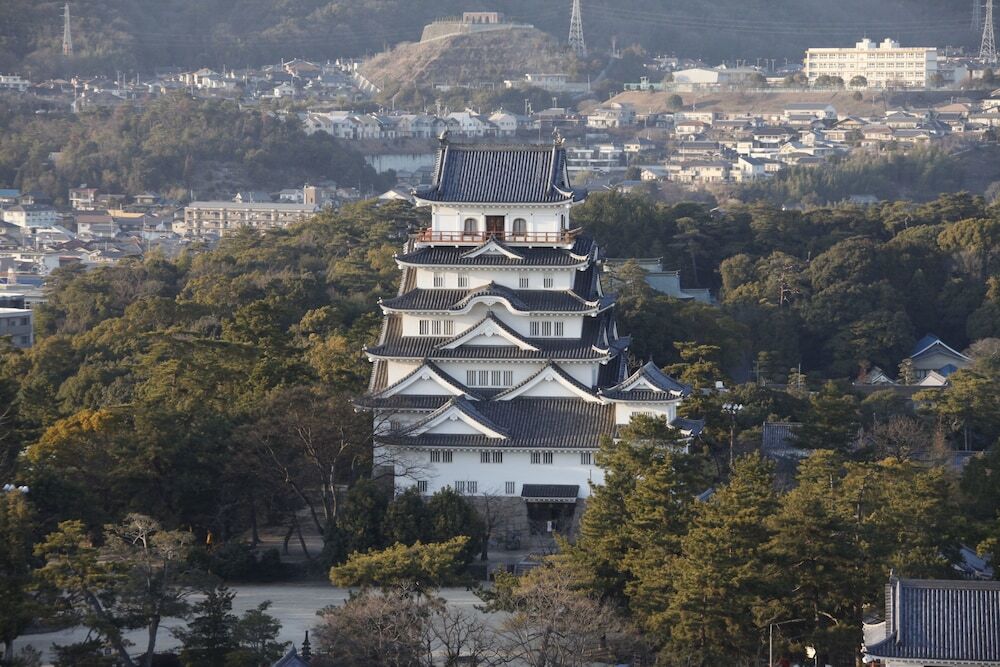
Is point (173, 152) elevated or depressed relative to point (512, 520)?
elevated

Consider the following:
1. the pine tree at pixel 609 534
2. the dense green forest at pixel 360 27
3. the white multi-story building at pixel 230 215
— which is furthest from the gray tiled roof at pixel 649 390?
the dense green forest at pixel 360 27

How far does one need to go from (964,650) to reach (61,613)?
11613 millimetres

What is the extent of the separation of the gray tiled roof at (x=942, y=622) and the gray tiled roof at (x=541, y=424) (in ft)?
28.8

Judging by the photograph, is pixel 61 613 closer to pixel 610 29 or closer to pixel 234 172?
pixel 234 172

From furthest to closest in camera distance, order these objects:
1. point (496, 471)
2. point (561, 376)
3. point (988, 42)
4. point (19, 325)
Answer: point (988, 42) < point (19, 325) < point (561, 376) < point (496, 471)

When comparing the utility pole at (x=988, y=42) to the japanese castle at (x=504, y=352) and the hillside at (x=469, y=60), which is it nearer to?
the hillside at (x=469, y=60)

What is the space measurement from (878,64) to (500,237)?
121552mm

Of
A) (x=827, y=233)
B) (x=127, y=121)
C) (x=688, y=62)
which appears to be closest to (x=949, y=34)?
(x=688, y=62)

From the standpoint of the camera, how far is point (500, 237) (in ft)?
116

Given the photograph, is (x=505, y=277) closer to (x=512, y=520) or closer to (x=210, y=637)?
(x=512, y=520)

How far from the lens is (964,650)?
2530cm

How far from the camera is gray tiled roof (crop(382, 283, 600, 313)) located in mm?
34625

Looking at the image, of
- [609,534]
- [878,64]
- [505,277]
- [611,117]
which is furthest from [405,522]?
[878,64]

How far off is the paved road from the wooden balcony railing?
22.4 feet
